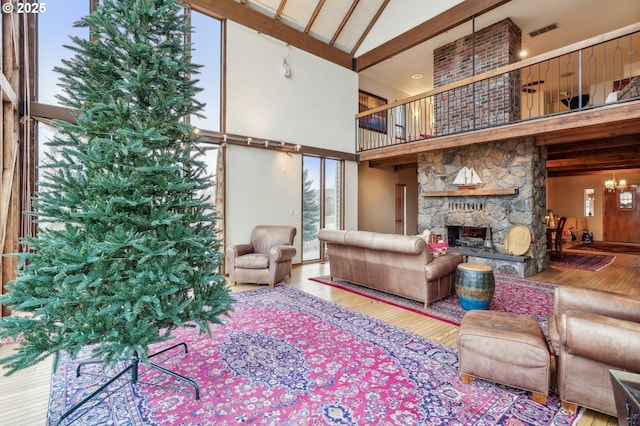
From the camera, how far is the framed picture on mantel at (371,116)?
886 cm

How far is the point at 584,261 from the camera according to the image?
6898 millimetres

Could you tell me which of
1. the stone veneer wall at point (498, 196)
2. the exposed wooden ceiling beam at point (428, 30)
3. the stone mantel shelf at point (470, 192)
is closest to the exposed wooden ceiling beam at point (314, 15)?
the exposed wooden ceiling beam at point (428, 30)

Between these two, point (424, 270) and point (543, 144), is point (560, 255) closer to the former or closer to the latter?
point (543, 144)

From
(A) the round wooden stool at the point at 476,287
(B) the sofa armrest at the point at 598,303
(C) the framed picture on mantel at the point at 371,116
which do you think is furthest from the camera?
(C) the framed picture on mantel at the point at 371,116

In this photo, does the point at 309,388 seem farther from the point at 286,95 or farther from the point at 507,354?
the point at 286,95

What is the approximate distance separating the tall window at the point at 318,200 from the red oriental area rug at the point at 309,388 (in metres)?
4.16

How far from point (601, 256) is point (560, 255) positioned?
48.0 inches

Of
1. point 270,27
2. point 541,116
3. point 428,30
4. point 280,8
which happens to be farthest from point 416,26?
point 541,116

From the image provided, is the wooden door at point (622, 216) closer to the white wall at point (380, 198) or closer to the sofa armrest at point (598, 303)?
the white wall at point (380, 198)

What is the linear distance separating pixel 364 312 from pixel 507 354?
6.01ft

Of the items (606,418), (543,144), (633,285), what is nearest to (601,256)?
(633,285)

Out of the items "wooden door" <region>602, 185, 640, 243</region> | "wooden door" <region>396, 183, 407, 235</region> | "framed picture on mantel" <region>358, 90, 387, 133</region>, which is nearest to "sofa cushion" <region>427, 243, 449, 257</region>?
"framed picture on mantel" <region>358, 90, 387, 133</region>

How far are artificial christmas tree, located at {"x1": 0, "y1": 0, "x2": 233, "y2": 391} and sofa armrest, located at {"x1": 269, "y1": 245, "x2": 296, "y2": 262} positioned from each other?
8.46 ft

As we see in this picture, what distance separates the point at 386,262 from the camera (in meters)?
4.11
